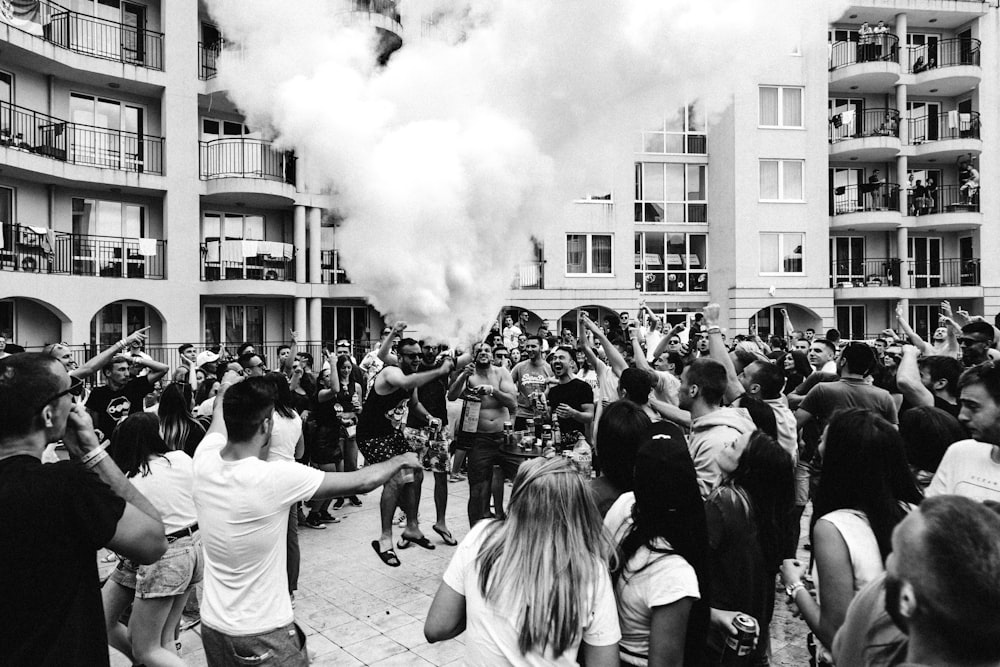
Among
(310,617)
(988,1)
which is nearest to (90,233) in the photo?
(310,617)

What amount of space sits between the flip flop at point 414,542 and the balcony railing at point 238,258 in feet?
53.7

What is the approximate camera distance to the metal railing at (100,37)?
725 inches

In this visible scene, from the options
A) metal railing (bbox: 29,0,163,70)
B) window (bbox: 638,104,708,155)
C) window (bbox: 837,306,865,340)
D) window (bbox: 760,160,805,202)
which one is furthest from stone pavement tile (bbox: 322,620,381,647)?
window (bbox: 837,306,865,340)

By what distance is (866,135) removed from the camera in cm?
2675

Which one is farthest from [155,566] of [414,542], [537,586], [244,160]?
[244,160]

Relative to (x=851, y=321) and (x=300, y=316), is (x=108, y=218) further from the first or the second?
(x=851, y=321)

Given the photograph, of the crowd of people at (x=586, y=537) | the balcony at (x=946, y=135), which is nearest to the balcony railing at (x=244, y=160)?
the crowd of people at (x=586, y=537)

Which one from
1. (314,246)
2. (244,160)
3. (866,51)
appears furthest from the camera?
(866,51)

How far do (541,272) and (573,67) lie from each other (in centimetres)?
1579

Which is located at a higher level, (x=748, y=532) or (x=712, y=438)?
(x=712, y=438)

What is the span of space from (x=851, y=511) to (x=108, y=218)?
73.1ft

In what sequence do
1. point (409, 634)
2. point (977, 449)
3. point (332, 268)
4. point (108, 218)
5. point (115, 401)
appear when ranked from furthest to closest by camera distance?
point (332, 268) < point (108, 218) < point (115, 401) < point (409, 634) < point (977, 449)

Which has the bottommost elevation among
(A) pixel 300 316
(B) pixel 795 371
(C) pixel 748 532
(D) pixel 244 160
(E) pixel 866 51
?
(C) pixel 748 532

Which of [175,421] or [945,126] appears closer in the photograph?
[175,421]
